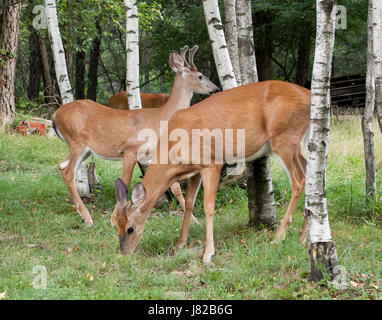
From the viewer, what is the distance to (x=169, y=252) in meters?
5.70

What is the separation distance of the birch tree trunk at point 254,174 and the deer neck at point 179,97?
5.71 ft

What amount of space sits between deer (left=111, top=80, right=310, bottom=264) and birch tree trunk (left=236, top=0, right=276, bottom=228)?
45cm

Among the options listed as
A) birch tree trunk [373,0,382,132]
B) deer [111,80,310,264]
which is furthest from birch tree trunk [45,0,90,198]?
birch tree trunk [373,0,382,132]

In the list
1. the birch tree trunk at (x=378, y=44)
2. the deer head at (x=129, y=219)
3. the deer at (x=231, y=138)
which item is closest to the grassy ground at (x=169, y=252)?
the deer head at (x=129, y=219)

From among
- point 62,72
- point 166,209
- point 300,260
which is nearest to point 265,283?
point 300,260

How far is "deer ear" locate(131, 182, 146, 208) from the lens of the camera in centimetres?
532

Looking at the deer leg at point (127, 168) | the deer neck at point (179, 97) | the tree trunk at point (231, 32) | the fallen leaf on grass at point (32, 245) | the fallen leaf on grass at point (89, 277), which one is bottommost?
the fallen leaf on grass at point (89, 277)

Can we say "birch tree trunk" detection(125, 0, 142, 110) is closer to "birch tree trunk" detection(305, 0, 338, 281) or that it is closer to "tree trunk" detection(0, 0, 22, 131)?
"birch tree trunk" detection(305, 0, 338, 281)

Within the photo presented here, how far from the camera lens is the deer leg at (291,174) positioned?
5703 millimetres

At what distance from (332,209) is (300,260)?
2470mm

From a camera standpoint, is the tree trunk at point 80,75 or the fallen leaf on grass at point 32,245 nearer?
the fallen leaf on grass at point 32,245

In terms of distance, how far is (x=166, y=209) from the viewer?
25.4 feet

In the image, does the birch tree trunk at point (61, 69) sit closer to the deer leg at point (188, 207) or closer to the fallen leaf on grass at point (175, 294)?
the deer leg at point (188, 207)
